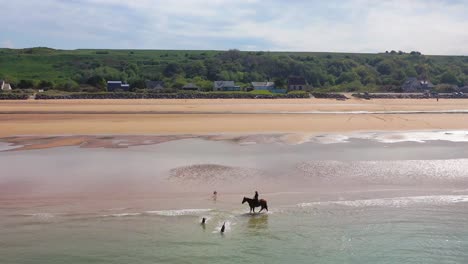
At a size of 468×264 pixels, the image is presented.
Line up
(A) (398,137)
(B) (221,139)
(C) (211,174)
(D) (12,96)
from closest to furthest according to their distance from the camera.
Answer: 1. (C) (211,174)
2. (B) (221,139)
3. (A) (398,137)
4. (D) (12,96)

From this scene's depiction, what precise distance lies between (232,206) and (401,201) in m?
4.81

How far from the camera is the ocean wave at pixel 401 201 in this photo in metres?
13.3

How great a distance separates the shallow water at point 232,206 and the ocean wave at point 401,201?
0.03 metres

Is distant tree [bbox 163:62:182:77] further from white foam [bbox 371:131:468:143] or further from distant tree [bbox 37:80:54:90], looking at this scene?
white foam [bbox 371:131:468:143]

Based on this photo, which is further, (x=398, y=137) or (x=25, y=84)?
(x=25, y=84)

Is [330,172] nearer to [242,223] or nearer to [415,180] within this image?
[415,180]

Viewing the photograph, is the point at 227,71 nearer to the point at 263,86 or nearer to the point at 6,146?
the point at 263,86

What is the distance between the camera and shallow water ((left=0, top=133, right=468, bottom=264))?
994cm

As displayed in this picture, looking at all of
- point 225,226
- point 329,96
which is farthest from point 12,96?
point 225,226

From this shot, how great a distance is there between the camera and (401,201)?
13641 mm

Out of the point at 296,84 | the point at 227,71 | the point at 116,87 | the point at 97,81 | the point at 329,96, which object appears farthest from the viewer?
the point at 227,71

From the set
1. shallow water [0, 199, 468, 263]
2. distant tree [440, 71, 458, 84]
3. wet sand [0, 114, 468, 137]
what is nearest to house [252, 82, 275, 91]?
wet sand [0, 114, 468, 137]

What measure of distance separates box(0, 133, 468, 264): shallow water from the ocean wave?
0.03 meters

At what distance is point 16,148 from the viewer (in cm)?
2188
